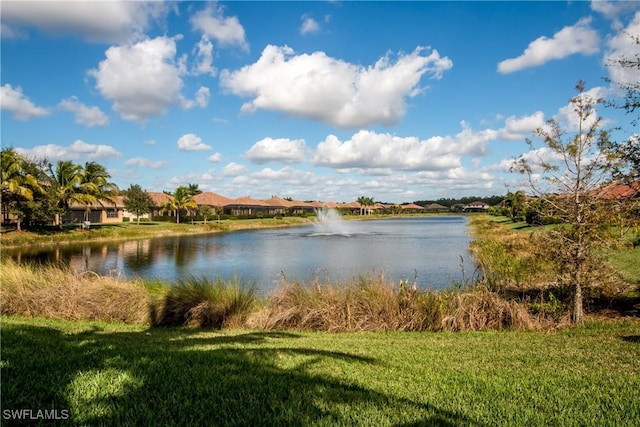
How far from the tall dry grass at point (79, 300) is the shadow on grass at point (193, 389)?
16.6 feet

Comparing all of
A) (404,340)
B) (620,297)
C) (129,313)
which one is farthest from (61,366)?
(620,297)

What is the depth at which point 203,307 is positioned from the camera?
1077 centimetres

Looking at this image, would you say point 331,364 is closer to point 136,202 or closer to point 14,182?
point 14,182

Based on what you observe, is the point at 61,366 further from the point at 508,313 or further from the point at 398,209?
the point at 398,209

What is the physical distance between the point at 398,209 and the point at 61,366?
15679 centimetres

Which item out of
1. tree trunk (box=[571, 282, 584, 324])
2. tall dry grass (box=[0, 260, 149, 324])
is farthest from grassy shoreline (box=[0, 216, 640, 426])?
tree trunk (box=[571, 282, 584, 324])

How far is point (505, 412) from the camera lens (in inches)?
156

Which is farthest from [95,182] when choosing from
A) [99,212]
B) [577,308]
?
[577,308]

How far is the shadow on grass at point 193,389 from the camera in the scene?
146 inches

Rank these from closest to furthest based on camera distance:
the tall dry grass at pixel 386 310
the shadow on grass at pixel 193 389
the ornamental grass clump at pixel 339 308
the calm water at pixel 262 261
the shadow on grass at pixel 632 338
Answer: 1. the shadow on grass at pixel 193 389
2. the shadow on grass at pixel 632 338
3. the tall dry grass at pixel 386 310
4. the ornamental grass clump at pixel 339 308
5. the calm water at pixel 262 261

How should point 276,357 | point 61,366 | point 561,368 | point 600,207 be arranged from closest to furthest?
1. point 61,366
2. point 561,368
3. point 276,357
4. point 600,207

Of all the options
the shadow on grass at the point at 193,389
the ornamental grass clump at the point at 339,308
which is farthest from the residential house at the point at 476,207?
the shadow on grass at the point at 193,389

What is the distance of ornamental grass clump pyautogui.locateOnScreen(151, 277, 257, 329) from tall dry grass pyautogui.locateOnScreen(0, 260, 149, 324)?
0.53 m

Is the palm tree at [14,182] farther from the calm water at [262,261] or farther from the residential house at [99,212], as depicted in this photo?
the residential house at [99,212]
